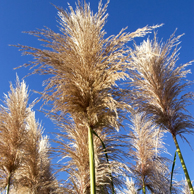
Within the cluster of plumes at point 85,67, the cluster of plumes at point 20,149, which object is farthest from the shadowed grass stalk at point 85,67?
the cluster of plumes at point 20,149

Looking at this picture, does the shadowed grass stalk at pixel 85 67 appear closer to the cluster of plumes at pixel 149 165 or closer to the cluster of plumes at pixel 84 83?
the cluster of plumes at pixel 84 83

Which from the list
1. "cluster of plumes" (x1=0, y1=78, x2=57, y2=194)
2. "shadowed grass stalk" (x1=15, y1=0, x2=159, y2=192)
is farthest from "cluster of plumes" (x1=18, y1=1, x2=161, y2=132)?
"cluster of plumes" (x1=0, y1=78, x2=57, y2=194)

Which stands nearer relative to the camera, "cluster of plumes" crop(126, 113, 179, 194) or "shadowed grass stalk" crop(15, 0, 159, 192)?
"shadowed grass stalk" crop(15, 0, 159, 192)

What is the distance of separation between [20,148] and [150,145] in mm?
2880

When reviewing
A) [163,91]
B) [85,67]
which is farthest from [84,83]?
[163,91]

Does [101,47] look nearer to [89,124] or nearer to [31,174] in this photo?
[89,124]

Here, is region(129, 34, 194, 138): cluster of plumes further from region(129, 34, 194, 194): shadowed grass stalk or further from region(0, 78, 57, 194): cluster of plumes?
region(0, 78, 57, 194): cluster of plumes

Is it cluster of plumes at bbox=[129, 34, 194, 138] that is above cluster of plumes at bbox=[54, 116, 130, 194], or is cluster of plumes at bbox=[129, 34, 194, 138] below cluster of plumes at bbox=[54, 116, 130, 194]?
above

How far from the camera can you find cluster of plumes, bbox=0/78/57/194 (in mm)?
3881

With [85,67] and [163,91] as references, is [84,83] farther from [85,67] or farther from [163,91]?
[163,91]

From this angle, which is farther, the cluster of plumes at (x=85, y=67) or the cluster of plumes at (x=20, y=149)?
the cluster of plumes at (x=20, y=149)

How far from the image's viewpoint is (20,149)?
4156 mm

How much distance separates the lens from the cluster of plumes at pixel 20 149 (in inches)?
153

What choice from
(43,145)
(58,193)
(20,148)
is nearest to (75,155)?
(58,193)
